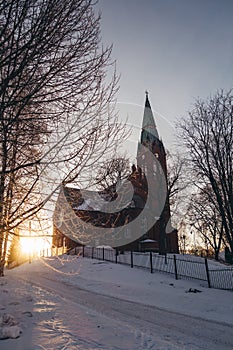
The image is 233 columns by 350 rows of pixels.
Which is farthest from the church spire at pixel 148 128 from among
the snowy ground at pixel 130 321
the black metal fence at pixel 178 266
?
the snowy ground at pixel 130 321

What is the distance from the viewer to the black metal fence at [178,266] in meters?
13.6

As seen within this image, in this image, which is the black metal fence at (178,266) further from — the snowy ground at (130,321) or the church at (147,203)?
the church at (147,203)

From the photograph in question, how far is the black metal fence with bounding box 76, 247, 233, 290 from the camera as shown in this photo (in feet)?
44.7

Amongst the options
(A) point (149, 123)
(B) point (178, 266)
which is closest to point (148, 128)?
(A) point (149, 123)

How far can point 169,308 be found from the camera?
9.22m

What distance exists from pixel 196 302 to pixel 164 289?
2899mm

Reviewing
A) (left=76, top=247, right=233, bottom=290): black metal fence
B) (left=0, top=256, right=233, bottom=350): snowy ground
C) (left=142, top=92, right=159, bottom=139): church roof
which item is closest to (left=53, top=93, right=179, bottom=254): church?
(left=142, top=92, right=159, bottom=139): church roof

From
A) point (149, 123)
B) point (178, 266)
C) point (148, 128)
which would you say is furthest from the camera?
point (149, 123)

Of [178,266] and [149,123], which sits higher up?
[149,123]

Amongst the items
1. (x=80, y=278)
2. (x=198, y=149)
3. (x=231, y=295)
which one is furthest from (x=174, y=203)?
(x=231, y=295)

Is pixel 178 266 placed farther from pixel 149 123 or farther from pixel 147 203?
pixel 149 123

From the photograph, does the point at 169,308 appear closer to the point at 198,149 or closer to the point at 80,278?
the point at 80,278

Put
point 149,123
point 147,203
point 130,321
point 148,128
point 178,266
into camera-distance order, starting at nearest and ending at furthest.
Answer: point 130,321
point 178,266
point 147,203
point 148,128
point 149,123

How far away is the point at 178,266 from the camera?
681 inches
